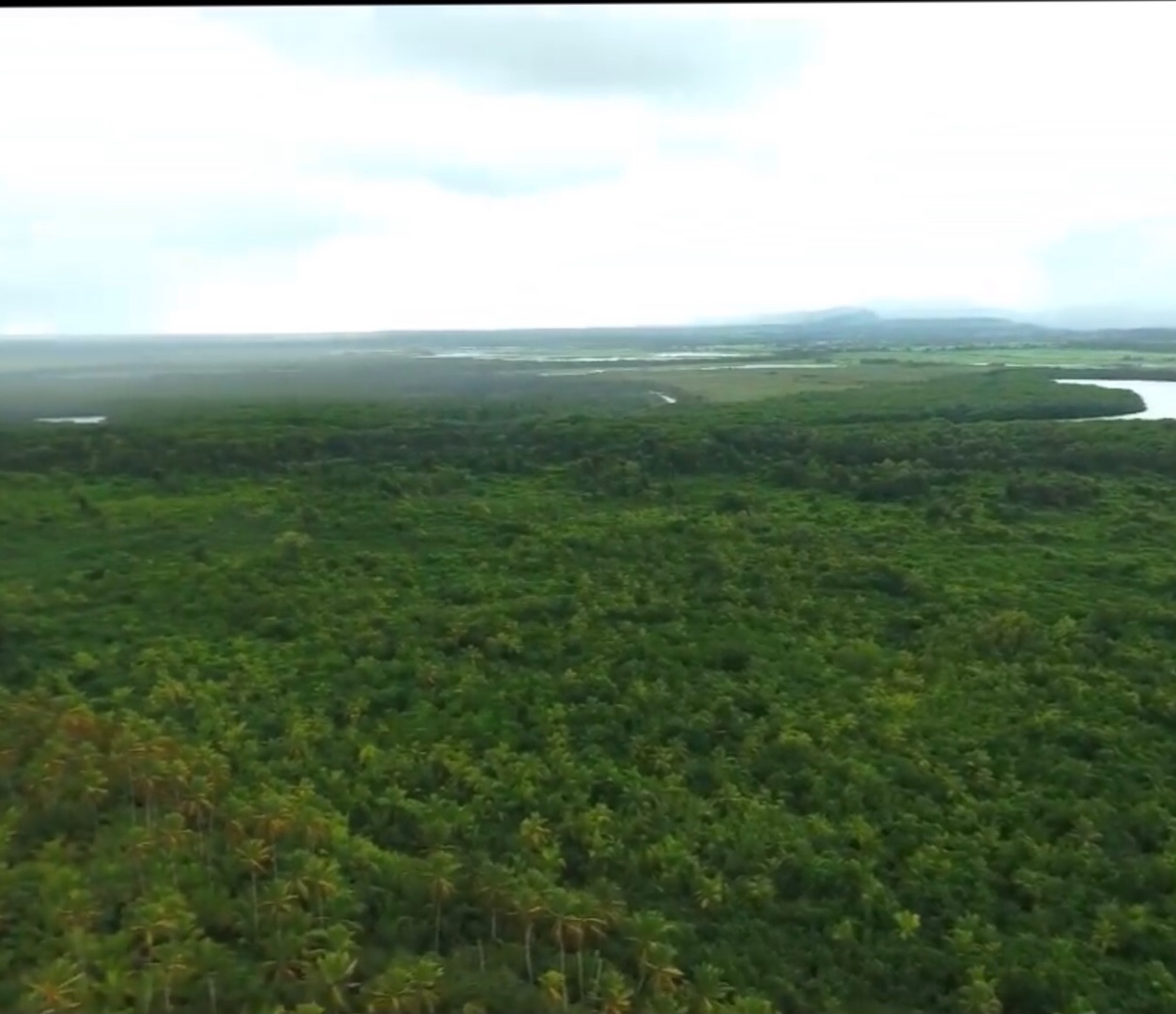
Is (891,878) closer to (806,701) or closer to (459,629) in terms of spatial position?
(806,701)

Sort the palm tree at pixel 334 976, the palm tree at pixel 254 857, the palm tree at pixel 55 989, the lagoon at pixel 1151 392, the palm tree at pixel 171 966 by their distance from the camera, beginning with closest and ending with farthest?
the palm tree at pixel 55 989 < the palm tree at pixel 171 966 < the palm tree at pixel 334 976 < the palm tree at pixel 254 857 < the lagoon at pixel 1151 392

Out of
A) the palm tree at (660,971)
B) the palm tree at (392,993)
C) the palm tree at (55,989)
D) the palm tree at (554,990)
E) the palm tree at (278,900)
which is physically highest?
the palm tree at (55,989)

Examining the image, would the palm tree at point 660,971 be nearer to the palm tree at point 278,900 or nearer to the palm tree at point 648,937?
the palm tree at point 648,937

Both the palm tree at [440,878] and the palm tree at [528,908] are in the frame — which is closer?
the palm tree at [528,908]

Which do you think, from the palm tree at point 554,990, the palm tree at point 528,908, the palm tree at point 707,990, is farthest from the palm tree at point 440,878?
the palm tree at point 707,990

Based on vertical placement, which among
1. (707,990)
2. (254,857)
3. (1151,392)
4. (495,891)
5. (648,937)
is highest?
(1151,392)

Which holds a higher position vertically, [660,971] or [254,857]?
[254,857]

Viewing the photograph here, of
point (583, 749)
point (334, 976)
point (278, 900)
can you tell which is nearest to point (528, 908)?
point (334, 976)

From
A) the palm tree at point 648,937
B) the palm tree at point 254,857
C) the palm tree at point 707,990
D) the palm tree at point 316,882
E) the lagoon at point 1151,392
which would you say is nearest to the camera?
the palm tree at point 707,990

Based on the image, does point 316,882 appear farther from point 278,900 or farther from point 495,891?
point 495,891

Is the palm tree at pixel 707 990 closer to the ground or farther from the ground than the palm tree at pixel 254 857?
closer to the ground
